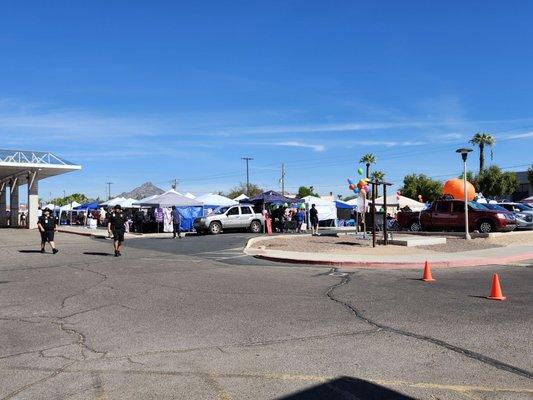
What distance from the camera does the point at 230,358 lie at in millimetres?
5820

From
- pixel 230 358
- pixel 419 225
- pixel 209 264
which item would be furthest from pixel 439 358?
pixel 419 225

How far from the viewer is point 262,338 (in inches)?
263

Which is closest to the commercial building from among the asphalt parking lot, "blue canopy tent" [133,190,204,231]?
"blue canopy tent" [133,190,204,231]

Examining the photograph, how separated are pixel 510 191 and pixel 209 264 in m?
58.2

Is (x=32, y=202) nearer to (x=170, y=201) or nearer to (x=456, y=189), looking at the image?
(x=170, y=201)

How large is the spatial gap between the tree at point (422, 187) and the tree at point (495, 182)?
10750mm

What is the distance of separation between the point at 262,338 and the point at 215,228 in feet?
81.9

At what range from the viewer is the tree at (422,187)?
253 ft

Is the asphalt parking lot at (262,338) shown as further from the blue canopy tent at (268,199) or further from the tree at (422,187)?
the tree at (422,187)

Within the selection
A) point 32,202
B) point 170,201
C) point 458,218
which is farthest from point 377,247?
point 32,202

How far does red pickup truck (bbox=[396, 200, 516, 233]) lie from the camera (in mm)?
24359

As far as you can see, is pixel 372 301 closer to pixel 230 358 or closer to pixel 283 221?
pixel 230 358

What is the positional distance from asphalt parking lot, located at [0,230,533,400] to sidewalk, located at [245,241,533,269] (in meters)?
2.94

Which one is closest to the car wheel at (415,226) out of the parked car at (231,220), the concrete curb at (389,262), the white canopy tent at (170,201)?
the parked car at (231,220)
